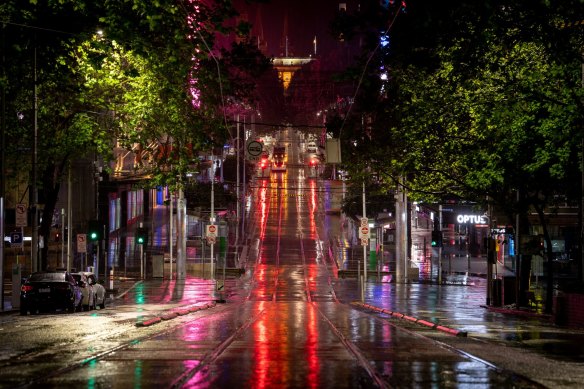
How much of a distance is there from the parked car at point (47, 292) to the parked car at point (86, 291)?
1474mm

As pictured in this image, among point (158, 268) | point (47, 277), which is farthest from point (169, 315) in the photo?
point (158, 268)

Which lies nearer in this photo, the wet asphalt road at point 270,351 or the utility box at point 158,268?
the wet asphalt road at point 270,351

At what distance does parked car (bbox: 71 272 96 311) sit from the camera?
31109 mm

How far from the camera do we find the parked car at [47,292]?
28641mm

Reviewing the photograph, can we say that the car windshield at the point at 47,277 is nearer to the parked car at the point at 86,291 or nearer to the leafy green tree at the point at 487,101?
the parked car at the point at 86,291

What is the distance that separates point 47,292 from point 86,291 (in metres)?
2.55

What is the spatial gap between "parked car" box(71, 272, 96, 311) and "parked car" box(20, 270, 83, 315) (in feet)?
4.84

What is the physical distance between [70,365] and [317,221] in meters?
77.7

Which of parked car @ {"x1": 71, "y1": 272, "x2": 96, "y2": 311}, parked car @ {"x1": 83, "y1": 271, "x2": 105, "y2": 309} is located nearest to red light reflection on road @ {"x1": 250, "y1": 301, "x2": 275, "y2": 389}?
parked car @ {"x1": 71, "y1": 272, "x2": 96, "y2": 311}

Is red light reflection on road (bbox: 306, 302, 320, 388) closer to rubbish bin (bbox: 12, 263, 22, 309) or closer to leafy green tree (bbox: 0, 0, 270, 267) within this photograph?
leafy green tree (bbox: 0, 0, 270, 267)

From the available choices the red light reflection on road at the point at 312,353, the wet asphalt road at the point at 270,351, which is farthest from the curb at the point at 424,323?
the red light reflection on road at the point at 312,353

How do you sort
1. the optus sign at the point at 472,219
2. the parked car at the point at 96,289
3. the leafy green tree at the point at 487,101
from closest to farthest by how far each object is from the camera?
the leafy green tree at the point at 487,101
the parked car at the point at 96,289
the optus sign at the point at 472,219

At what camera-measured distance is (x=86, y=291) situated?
31.3 metres

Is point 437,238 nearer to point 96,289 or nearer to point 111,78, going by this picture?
point 96,289
